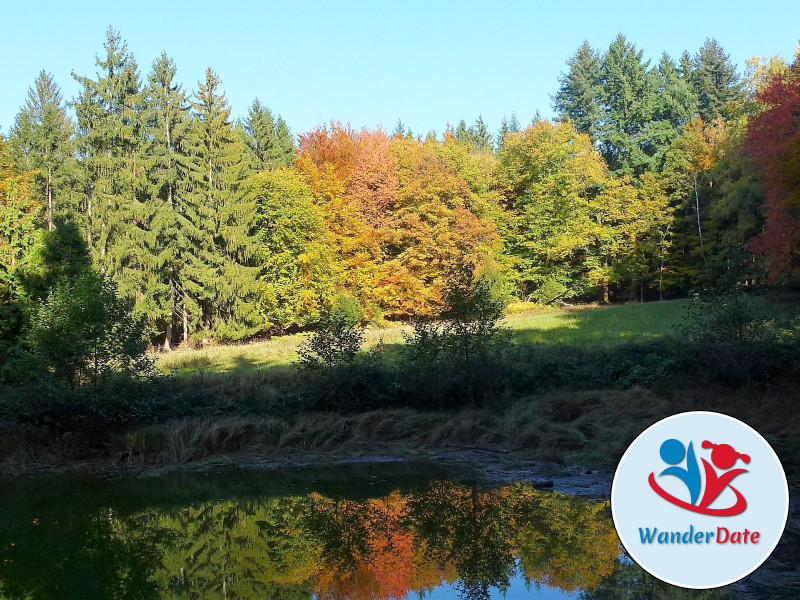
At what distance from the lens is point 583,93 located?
5800 centimetres

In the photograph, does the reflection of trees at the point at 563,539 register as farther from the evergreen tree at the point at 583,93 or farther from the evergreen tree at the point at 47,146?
the evergreen tree at the point at 583,93

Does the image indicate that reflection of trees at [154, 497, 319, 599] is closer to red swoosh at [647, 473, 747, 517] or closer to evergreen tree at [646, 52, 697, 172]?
red swoosh at [647, 473, 747, 517]

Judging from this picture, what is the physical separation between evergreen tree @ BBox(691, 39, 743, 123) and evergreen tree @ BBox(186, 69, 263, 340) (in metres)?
35.8

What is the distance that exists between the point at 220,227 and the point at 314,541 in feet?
103

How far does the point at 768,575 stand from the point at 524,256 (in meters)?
41.5

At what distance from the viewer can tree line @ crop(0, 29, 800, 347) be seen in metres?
36.7

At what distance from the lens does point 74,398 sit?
14.0 metres

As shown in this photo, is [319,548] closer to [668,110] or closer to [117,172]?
[117,172]

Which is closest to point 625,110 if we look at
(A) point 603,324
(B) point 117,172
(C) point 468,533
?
(A) point 603,324

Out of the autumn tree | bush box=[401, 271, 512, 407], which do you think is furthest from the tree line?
bush box=[401, 271, 512, 407]

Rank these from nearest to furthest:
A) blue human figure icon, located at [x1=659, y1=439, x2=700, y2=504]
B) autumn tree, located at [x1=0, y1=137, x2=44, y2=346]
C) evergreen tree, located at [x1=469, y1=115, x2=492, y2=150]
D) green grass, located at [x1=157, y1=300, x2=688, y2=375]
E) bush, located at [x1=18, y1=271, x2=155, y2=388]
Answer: blue human figure icon, located at [x1=659, y1=439, x2=700, y2=504], bush, located at [x1=18, y1=271, x2=155, y2=388], autumn tree, located at [x1=0, y1=137, x2=44, y2=346], green grass, located at [x1=157, y1=300, x2=688, y2=375], evergreen tree, located at [x1=469, y1=115, x2=492, y2=150]

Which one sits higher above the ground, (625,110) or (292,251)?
(625,110)

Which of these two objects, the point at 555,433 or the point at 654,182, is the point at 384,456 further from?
the point at 654,182

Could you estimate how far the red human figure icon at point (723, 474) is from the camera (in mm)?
5469
